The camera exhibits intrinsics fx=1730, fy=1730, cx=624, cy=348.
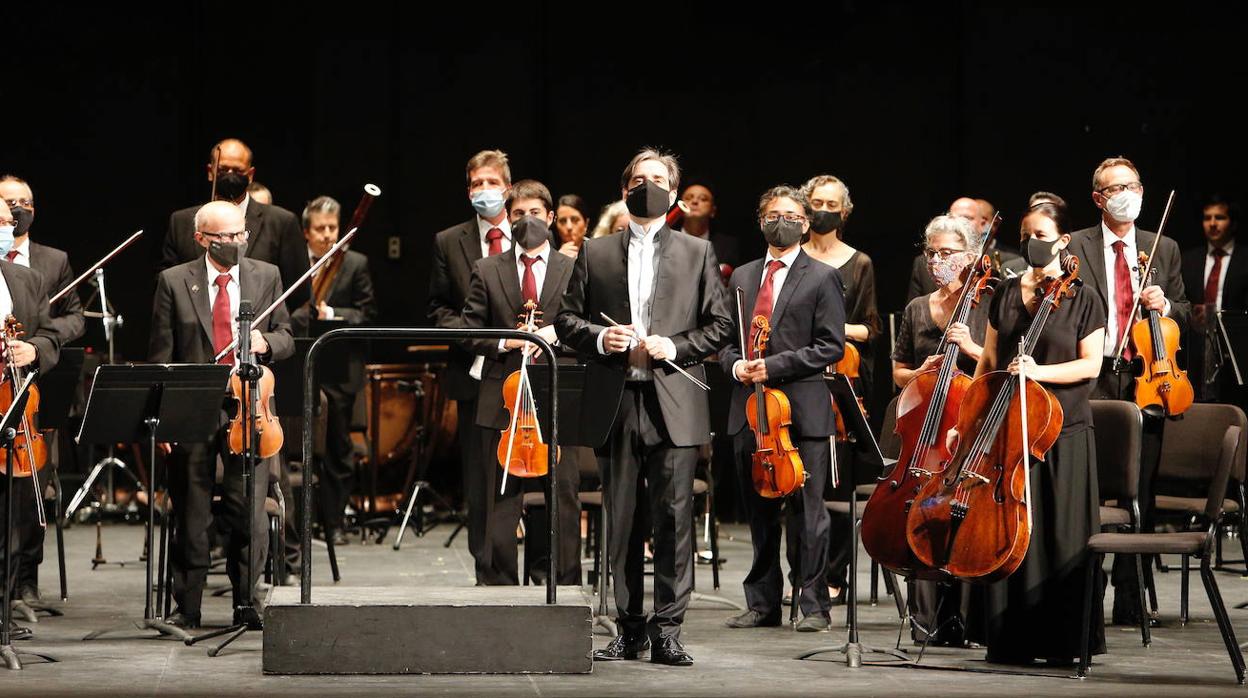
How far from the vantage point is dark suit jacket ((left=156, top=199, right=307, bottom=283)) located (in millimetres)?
7000

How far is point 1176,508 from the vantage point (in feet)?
20.8

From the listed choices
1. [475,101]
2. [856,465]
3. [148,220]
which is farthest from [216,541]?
[856,465]

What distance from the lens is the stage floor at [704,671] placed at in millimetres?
4727

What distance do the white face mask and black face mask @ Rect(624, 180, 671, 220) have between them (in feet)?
6.50

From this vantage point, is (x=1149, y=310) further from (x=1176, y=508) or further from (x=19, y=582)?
(x=19, y=582)

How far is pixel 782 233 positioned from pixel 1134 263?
4.57 ft

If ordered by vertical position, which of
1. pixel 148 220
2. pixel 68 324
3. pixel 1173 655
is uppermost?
pixel 148 220

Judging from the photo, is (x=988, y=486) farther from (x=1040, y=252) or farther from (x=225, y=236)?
(x=225, y=236)

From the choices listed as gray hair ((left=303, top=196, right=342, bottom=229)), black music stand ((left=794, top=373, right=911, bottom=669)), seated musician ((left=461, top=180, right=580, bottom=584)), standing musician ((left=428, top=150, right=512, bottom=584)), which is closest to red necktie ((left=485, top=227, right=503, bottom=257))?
standing musician ((left=428, top=150, right=512, bottom=584))

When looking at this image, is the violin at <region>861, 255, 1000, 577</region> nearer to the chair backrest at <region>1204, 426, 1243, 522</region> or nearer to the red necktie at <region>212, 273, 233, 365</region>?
the chair backrest at <region>1204, 426, 1243, 522</region>

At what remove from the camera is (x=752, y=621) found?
6074 millimetres

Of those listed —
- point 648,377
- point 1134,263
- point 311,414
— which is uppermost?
point 1134,263

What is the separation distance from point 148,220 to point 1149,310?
19.4 feet

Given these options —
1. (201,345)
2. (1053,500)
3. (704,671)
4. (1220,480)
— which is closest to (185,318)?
(201,345)
